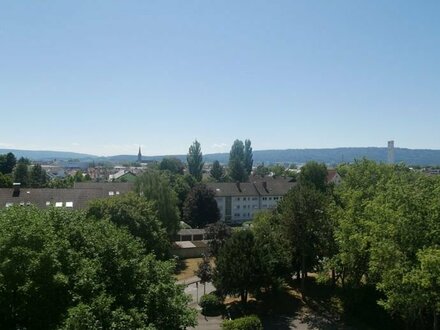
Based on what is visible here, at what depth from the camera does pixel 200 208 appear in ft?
223

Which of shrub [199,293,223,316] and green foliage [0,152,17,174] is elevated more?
green foliage [0,152,17,174]

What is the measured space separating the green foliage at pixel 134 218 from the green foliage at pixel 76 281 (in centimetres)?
1873

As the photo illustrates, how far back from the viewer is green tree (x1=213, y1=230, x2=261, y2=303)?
29.6 metres

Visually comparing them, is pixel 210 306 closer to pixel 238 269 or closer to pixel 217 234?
pixel 238 269

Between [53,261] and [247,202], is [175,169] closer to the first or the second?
[247,202]

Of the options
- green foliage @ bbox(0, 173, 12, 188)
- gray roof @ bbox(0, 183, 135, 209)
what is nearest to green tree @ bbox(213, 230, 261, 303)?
gray roof @ bbox(0, 183, 135, 209)

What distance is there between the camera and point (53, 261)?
51.6 feet

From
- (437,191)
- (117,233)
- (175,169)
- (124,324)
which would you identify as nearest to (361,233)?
(437,191)

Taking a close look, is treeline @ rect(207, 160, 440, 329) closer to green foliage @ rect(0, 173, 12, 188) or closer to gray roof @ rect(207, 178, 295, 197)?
gray roof @ rect(207, 178, 295, 197)

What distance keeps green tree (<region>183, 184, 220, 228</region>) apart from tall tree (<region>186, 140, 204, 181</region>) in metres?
41.5

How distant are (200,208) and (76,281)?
5178 centimetres

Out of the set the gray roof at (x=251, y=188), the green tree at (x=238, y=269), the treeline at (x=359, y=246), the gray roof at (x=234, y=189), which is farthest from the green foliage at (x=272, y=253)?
the gray roof at (x=251, y=188)

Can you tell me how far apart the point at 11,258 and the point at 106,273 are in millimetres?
3843

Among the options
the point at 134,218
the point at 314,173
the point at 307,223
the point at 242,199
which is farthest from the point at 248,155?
the point at 307,223
